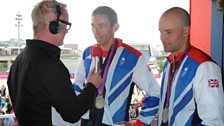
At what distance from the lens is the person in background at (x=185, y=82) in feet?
4.55

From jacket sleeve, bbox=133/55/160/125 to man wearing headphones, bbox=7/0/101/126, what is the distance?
54cm

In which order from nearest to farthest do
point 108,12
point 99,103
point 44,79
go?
1. point 44,79
2. point 99,103
3. point 108,12

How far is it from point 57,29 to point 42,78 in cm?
24

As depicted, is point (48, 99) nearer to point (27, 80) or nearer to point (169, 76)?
point (27, 80)

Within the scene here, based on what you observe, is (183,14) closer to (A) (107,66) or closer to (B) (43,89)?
(A) (107,66)

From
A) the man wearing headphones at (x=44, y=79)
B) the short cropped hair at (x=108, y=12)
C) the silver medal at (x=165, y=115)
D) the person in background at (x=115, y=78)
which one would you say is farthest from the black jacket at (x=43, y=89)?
the short cropped hair at (x=108, y=12)

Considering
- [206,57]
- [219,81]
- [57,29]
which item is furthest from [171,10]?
[57,29]

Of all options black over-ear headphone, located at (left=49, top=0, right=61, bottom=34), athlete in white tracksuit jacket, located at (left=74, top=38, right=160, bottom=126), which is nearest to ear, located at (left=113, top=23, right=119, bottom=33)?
athlete in white tracksuit jacket, located at (left=74, top=38, right=160, bottom=126)

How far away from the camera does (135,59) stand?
6.63 ft

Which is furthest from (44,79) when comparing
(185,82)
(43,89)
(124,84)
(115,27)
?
(115,27)

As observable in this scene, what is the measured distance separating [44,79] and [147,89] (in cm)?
83

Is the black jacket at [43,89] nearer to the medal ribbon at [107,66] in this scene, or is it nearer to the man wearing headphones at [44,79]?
the man wearing headphones at [44,79]

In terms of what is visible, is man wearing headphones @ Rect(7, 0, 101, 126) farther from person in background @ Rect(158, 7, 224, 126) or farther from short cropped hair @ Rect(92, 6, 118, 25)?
short cropped hair @ Rect(92, 6, 118, 25)

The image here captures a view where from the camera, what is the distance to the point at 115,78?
1970 millimetres
